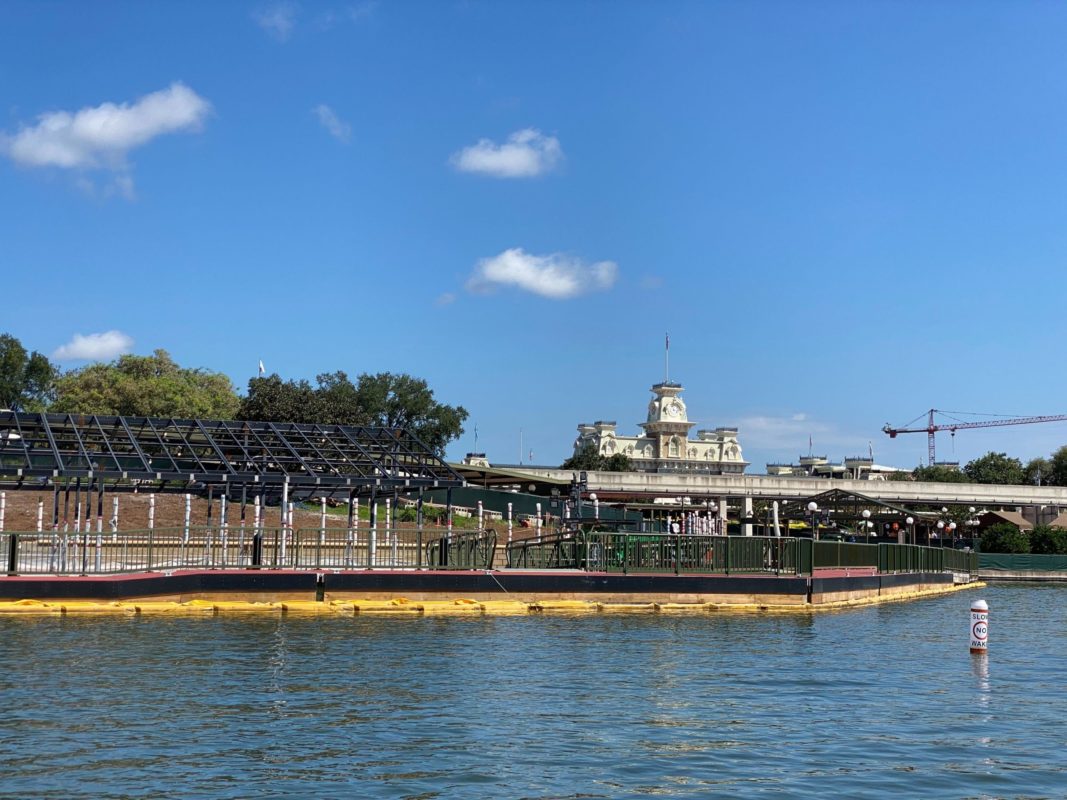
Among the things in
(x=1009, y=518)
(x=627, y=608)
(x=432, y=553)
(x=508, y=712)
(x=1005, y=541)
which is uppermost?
(x=1009, y=518)

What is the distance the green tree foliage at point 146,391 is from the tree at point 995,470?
11722 cm

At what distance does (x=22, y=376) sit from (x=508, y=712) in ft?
392

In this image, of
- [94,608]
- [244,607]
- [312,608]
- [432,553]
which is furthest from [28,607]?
[432,553]

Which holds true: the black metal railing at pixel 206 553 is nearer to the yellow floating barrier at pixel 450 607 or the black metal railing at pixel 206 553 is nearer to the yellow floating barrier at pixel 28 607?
the yellow floating barrier at pixel 28 607

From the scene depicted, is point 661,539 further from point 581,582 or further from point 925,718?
point 925,718

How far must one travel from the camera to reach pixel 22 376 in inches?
5069

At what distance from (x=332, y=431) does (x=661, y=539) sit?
17.0 metres

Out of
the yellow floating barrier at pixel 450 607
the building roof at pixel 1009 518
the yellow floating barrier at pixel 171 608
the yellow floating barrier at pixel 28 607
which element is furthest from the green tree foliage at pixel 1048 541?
the yellow floating barrier at pixel 28 607

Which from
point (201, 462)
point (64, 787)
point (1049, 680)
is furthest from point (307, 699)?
point (201, 462)

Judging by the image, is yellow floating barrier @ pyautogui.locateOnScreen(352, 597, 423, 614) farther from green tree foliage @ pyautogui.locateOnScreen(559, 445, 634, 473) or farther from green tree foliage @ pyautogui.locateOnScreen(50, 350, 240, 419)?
green tree foliage @ pyautogui.locateOnScreen(559, 445, 634, 473)

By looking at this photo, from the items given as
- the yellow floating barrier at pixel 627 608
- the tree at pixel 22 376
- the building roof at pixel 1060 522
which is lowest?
the yellow floating barrier at pixel 627 608

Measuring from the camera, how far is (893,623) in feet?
138

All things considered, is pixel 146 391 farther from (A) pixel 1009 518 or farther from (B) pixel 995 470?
(B) pixel 995 470

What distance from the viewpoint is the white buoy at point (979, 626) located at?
3198 cm
